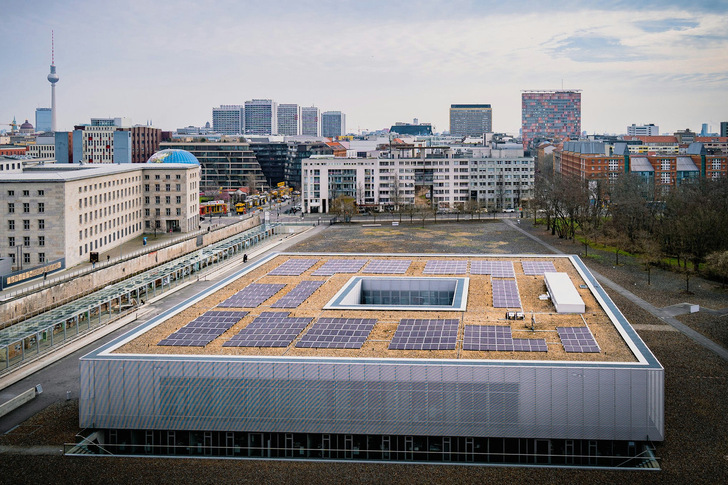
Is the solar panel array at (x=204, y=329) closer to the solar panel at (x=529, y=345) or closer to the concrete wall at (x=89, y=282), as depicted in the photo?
the solar panel at (x=529, y=345)

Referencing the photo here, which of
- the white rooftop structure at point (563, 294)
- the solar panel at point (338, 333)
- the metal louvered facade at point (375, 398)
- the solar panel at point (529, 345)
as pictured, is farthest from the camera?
the white rooftop structure at point (563, 294)

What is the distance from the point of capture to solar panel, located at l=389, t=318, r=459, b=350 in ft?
86.7

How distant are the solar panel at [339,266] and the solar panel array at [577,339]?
14873 millimetres

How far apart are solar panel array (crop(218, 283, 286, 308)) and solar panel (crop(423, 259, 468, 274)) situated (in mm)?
8554

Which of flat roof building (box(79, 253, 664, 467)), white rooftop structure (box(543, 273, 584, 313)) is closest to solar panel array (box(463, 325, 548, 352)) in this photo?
flat roof building (box(79, 253, 664, 467))

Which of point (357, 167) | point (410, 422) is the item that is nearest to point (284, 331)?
point (410, 422)

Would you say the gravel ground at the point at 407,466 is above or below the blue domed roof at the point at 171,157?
below

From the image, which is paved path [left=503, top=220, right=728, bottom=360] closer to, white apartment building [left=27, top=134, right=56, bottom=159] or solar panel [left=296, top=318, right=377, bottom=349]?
solar panel [left=296, top=318, right=377, bottom=349]

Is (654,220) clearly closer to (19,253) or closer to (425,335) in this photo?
(425,335)

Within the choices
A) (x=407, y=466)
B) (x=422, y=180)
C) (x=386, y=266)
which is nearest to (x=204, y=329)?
(x=407, y=466)

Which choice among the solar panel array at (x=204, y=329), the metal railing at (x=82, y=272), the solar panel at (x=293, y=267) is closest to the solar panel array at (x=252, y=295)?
the solar panel array at (x=204, y=329)

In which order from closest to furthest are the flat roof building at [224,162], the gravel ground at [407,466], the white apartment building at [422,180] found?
the gravel ground at [407,466]
the white apartment building at [422,180]
the flat roof building at [224,162]

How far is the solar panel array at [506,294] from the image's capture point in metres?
32.5

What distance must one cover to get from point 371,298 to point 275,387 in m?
14.3
